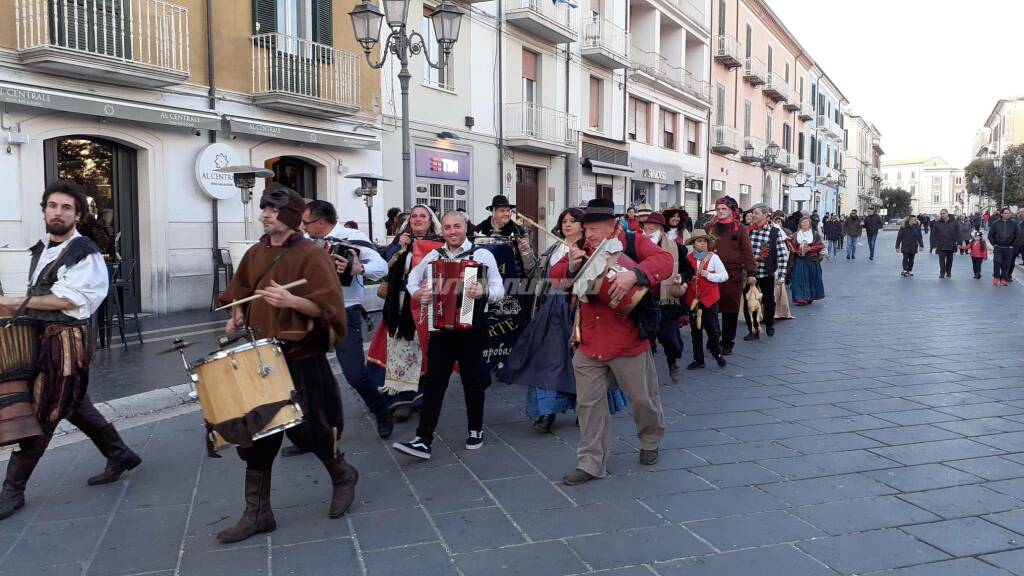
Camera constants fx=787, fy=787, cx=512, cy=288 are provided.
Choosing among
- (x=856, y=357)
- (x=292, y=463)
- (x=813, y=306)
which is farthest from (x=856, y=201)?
(x=292, y=463)

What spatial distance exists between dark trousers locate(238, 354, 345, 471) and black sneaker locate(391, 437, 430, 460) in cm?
88

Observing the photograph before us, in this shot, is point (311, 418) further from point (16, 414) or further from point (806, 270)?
point (806, 270)

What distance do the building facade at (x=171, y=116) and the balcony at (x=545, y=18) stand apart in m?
5.42

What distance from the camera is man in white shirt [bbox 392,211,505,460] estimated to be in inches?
197

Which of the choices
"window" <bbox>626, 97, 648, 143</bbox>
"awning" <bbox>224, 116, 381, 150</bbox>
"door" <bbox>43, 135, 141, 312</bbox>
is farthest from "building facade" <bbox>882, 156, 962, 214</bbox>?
"door" <bbox>43, 135, 141, 312</bbox>

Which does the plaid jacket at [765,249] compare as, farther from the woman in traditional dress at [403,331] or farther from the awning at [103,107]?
the awning at [103,107]

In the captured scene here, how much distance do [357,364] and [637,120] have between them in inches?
940

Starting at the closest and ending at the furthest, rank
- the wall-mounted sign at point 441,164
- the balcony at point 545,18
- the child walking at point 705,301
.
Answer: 1. the child walking at point 705,301
2. the wall-mounted sign at point 441,164
3. the balcony at point 545,18

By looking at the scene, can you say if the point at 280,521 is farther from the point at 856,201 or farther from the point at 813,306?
the point at 856,201

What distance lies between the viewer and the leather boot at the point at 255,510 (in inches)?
150

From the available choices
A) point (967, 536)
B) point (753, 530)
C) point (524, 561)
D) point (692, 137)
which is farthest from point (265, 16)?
point (692, 137)

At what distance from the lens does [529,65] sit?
69.2 feet

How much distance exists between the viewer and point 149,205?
1216cm

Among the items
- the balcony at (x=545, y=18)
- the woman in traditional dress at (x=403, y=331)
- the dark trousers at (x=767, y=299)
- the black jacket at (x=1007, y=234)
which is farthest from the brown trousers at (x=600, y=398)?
the black jacket at (x=1007, y=234)
